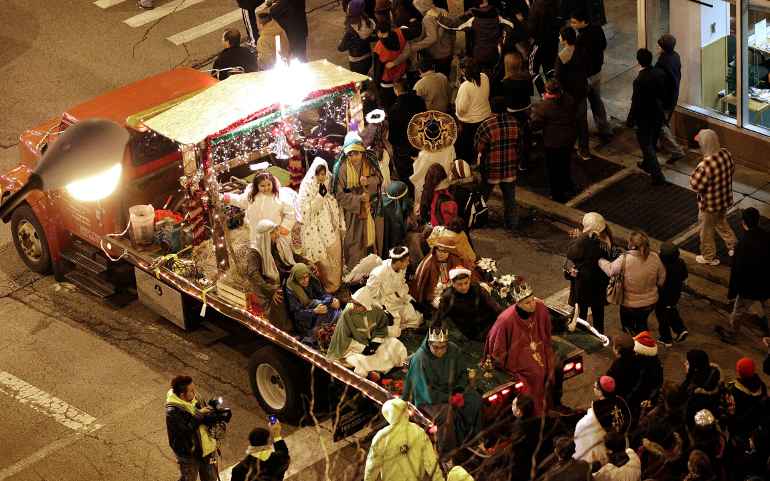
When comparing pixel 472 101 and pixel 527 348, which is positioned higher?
pixel 472 101

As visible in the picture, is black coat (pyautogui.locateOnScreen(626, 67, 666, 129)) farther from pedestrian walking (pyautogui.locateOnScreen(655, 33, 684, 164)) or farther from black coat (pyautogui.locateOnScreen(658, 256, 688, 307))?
black coat (pyautogui.locateOnScreen(658, 256, 688, 307))

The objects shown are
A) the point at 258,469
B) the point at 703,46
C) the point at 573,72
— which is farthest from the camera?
the point at 703,46

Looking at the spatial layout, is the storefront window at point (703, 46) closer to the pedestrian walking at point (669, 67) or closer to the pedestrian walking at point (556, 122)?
the pedestrian walking at point (669, 67)

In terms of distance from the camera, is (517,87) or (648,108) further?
(517,87)

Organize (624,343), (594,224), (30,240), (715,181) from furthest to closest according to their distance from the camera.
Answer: (30,240) < (715,181) < (594,224) < (624,343)

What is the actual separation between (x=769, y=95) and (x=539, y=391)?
6672 mm

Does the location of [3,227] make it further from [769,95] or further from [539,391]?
[769,95]

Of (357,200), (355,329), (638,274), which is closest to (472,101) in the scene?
(357,200)

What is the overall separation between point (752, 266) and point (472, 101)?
4514 millimetres

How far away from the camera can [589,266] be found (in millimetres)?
13047

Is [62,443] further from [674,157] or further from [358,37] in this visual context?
[674,157]

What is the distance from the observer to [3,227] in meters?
16.7

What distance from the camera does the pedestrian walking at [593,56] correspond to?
16812 millimetres

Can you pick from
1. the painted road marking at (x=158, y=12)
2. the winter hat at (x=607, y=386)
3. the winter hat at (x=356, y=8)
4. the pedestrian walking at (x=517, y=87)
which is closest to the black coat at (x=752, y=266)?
the winter hat at (x=607, y=386)
